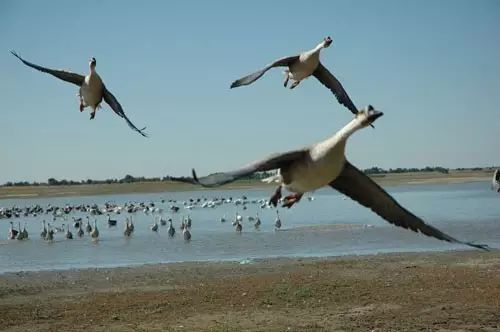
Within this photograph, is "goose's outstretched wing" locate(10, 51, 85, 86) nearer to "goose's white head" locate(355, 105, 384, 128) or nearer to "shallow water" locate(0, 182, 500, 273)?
"goose's white head" locate(355, 105, 384, 128)

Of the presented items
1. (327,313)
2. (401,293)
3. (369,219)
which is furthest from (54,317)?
(369,219)

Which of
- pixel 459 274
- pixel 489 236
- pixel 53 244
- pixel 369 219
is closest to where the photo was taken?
pixel 459 274

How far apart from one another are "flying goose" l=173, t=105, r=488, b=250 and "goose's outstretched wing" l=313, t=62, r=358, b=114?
4.02 ft

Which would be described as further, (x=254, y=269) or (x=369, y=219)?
(x=369, y=219)

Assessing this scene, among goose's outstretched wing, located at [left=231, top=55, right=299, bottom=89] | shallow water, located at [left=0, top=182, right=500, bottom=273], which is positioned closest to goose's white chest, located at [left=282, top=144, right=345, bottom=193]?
goose's outstretched wing, located at [left=231, top=55, right=299, bottom=89]

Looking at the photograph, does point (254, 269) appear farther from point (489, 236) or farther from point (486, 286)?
point (489, 236)

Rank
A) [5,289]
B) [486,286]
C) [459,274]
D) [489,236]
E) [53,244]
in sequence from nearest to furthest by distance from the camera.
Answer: [486,286]
[459,274]
[5,289]
[489,236]
[53,244]

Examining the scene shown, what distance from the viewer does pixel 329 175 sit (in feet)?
14.3

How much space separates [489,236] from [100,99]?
105ft

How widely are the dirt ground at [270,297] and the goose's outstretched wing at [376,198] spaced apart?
974 cm

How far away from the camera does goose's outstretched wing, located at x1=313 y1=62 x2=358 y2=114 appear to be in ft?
21.6

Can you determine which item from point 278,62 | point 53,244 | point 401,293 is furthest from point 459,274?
point 53,244

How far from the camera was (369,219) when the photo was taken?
165 ft

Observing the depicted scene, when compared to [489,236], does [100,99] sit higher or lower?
higher
